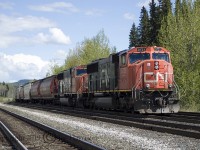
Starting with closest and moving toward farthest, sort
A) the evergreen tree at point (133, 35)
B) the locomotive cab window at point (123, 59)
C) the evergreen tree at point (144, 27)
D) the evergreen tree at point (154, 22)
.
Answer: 1. the locomotive cab window at point (123, 59)
2. the evergreen tree at point (154, 22)
3. the evergreen tree at point (144, 27)
4. the evergreen tree at point (133, 35)

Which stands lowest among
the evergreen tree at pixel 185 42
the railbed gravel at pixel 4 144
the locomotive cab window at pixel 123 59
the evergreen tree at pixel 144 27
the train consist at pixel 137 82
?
the railbed gravel at pixel 4 144

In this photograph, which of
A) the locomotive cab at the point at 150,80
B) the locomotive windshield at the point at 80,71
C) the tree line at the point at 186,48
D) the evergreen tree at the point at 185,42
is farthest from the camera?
the evergreen tree at the point at 185,42

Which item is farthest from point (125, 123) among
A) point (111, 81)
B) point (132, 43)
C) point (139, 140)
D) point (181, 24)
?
point (132, 43)

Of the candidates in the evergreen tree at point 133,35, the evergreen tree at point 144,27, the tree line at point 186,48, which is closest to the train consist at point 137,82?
the tree line at point 186,48

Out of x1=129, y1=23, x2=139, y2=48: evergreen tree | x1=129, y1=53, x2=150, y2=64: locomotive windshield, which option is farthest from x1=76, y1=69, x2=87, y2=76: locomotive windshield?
x1=129, y1=23, x2=139, y2=48: evergreen tree

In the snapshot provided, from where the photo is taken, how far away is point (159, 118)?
19.3 m

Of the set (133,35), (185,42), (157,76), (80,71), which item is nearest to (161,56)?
(157,76)

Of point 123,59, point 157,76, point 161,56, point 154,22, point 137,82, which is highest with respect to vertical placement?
point 154,22

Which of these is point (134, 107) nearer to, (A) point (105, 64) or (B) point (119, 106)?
(B) point (119, 106)

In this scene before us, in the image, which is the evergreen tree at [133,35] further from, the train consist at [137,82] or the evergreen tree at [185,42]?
the train consist at [137,82]

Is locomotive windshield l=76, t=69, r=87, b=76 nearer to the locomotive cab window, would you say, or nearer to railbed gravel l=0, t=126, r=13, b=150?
the locomotive cab window

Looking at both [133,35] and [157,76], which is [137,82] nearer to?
[157,76]

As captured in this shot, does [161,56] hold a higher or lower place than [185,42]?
lower

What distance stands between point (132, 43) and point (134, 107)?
68.8 meters
